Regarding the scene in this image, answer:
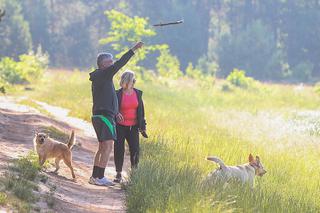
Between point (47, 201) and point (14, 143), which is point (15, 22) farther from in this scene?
point (47, 201)

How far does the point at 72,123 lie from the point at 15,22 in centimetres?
4448

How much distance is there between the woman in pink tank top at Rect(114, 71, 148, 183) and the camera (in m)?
10.4

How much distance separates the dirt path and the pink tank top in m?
0.95

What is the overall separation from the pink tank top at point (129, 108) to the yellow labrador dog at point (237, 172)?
1719 millimetres

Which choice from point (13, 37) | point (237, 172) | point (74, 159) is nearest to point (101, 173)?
point (237, 172)

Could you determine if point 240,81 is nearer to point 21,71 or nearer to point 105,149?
point 21,71

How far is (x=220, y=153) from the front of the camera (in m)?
12.8

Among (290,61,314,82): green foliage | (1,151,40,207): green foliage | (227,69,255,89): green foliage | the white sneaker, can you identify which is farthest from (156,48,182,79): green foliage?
(1,151,40,207): green foliage

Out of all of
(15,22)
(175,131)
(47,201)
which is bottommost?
(47,201)

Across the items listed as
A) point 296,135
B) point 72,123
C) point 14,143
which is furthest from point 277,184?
point 72,123

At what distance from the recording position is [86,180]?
1095 centimetres

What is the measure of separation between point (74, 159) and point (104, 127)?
2869 mm

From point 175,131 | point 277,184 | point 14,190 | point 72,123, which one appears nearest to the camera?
point 14,190

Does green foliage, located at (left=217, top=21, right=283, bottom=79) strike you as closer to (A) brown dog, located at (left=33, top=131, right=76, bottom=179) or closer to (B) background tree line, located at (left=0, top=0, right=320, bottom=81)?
(B) background tree line, located at (left=0, top=0, right=320, bottom=81)
